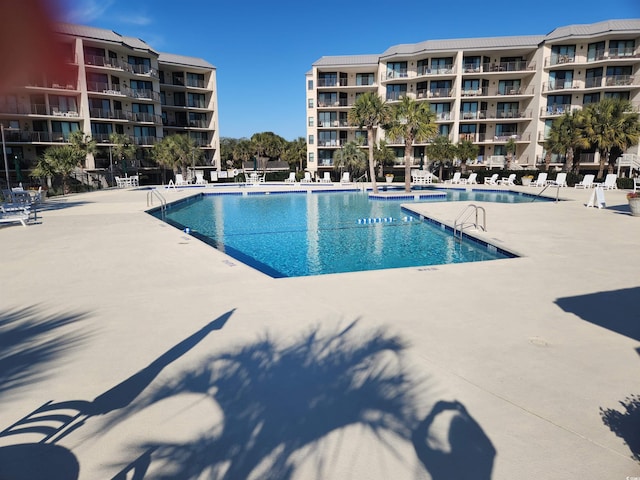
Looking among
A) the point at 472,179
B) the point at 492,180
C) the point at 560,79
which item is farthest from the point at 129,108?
the point at 560,79

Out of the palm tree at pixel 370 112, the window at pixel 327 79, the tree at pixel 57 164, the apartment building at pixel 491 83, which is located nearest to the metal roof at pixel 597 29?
the apartment building at pixel 491 83

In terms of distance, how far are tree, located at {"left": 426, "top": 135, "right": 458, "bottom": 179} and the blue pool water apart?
14056mm

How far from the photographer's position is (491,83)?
41.4 m

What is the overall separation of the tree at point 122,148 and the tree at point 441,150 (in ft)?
86.6

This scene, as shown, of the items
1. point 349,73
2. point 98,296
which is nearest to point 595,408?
point 98,296

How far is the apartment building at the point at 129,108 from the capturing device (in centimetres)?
3459

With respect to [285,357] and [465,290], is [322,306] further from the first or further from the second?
[465,290]

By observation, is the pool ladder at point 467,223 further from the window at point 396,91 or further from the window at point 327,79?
the window at point 327,79

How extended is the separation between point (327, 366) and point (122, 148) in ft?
122

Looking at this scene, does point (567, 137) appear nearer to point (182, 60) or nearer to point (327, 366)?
point (327, 366)

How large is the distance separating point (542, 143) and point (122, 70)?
128ft

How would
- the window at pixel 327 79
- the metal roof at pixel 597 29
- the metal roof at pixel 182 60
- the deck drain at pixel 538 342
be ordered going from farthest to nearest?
the window at pixel 327 79
the metal roof at pixel 182 60
the metal roof at pixel 597 29
the deck drain at pixel 538 342

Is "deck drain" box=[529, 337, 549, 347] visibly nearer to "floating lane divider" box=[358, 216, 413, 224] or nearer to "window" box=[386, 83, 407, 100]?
"floating lane divider" box=[358, 216, 413, 224]

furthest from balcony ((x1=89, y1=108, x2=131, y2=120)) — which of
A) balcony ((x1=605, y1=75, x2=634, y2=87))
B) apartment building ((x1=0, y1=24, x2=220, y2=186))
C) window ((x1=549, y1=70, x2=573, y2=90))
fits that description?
balcony ((x1=605, y1=75, x2=634, y2=87))
